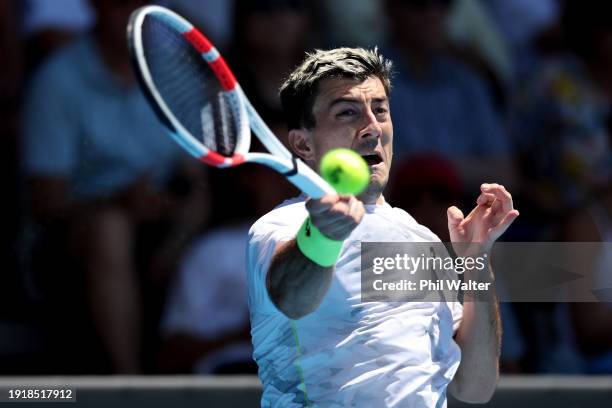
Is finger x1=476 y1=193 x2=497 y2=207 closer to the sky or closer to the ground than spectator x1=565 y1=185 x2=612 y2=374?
closer to the sky

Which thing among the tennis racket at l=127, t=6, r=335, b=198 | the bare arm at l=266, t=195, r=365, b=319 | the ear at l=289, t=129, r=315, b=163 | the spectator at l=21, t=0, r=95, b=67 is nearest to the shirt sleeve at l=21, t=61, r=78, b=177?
the spectator at l=21, t=0, r=95, b=67

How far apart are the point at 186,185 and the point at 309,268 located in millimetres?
3729

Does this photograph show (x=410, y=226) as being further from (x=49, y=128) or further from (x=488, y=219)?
(x=49, y=128)

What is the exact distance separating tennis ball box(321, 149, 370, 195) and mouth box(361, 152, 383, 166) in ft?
1.68

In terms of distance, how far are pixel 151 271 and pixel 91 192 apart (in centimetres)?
55

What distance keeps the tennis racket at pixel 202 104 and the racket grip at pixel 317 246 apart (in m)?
0.13

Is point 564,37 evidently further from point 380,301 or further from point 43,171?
point 380,301

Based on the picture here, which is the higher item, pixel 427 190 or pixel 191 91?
pixel 191 91

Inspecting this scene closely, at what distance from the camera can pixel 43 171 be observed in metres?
6.83

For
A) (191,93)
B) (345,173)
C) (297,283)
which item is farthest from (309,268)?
(191,93)

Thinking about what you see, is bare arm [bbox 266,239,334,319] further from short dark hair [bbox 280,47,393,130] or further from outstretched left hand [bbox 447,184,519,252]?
outstretched left hand [bbox 447,184,519,252]

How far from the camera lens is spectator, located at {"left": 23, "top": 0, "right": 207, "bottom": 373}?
6.82 meters

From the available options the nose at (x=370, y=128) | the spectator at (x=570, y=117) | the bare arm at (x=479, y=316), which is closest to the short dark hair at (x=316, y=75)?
the nose at (x=370, y=128)

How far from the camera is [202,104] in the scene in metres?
4.31
